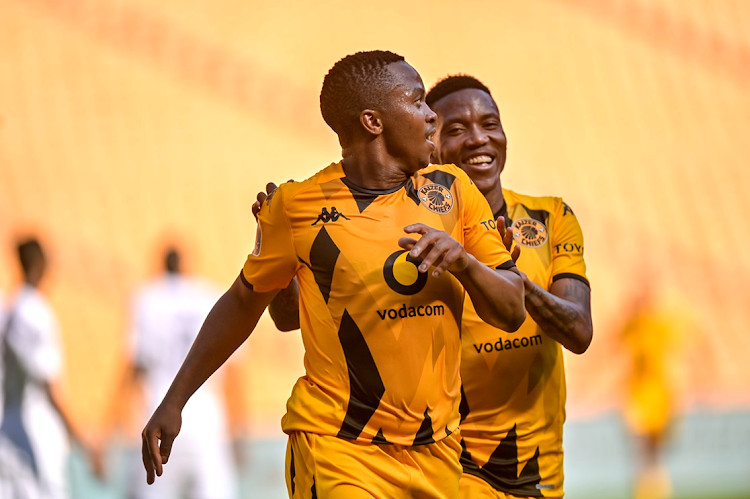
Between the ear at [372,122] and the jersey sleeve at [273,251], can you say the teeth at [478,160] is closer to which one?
the ear at [372,122]

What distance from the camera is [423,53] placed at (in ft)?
62.4

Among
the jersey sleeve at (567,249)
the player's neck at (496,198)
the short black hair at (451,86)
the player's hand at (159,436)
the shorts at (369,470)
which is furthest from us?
the short black hair at (451,86)

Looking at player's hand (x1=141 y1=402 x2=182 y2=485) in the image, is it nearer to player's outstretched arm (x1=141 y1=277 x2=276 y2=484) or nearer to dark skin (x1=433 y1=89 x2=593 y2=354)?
player's outstretched arm (x1=141 y1=277 x2=276 y2=484)

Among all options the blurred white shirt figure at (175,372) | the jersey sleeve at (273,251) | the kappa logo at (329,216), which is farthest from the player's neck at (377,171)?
the blurred white shirt figure at (175,372)

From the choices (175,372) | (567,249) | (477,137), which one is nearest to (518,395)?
(567,249)

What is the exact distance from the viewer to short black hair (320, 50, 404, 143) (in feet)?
11.7

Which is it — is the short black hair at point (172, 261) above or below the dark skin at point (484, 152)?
above

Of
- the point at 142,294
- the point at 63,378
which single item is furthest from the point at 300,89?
the point at 142,294

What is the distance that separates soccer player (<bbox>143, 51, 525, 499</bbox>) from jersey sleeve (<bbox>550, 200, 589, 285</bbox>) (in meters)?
0.80

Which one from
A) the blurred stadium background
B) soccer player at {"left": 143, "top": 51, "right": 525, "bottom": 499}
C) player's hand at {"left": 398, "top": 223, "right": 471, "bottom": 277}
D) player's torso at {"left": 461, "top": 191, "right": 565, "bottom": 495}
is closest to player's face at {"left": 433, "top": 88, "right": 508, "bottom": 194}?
player's torso at {"left": 461, "top": 191, "right": 565, "bottom": 495}

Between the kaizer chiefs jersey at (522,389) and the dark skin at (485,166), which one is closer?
the dark skin at (485,166)

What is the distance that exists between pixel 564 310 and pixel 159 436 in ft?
4.78

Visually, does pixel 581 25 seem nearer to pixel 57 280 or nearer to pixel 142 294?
pixel 57 280

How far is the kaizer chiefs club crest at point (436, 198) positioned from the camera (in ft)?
11.6
